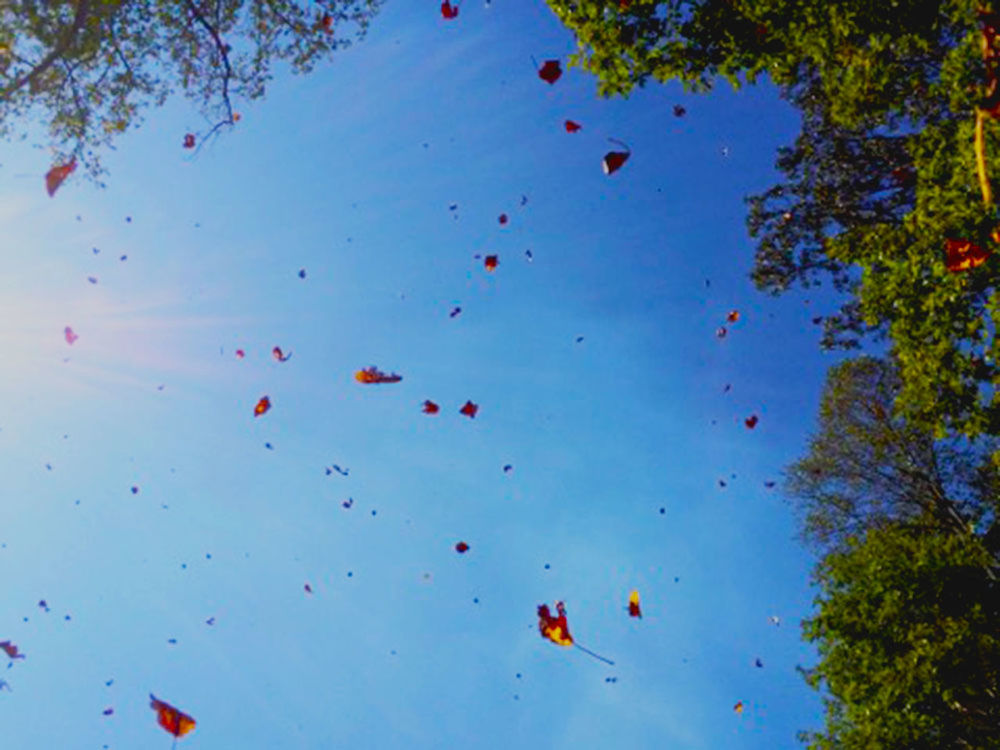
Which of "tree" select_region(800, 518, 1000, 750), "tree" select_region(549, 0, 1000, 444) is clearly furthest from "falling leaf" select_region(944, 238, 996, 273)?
"tree" select_region(800, 518, 1000, 750)

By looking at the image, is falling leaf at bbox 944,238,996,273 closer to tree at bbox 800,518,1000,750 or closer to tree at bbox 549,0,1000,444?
tree at bbox 549,0,1000,444

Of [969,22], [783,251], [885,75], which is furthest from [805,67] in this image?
[969,22]

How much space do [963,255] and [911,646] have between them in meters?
9.83

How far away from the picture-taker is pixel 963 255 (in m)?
8.40

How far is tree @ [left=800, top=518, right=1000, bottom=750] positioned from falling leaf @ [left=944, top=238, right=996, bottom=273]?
8949mm

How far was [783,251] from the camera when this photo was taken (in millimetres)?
17328

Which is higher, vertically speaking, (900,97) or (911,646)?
(900,97)

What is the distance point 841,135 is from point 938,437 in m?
10.1

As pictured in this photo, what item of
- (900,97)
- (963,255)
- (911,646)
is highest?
(900,97)

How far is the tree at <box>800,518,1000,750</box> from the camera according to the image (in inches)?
526

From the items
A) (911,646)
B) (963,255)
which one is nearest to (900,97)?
(963,255)

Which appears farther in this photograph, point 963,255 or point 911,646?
point 911,646

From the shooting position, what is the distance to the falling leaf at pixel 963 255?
27.0ft

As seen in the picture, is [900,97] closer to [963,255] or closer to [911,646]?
[963,255]
